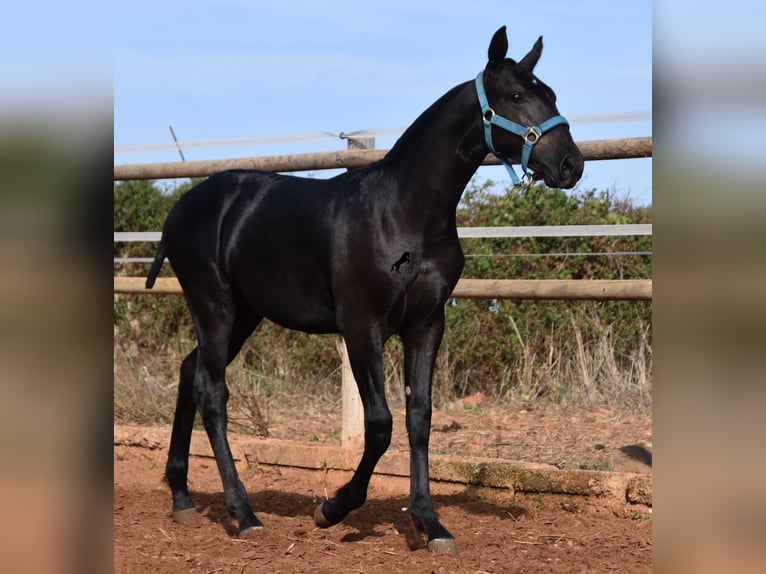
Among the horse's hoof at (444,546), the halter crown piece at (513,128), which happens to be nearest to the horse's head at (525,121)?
the halter crown piece at (513,128)

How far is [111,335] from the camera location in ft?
2.79

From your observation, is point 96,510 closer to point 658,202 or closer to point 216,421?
point 658,202

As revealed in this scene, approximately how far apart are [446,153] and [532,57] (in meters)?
0.56

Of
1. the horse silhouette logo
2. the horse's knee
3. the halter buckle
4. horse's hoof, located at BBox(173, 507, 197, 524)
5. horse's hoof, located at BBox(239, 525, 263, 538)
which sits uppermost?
the halter buckle

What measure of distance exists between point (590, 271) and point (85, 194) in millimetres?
7791

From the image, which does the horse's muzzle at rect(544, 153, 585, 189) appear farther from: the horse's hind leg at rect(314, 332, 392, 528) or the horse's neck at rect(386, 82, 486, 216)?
the horse's hind leg at rect(314, 332, 392, 528)

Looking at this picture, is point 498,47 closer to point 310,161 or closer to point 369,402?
point 369,402

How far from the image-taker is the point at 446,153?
13.0 ft

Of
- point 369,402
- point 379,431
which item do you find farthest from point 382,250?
point 379,431

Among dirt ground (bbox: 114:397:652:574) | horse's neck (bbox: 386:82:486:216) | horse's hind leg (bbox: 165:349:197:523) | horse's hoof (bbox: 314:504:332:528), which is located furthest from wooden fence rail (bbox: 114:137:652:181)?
horse's hoof (bbox: 314:504:332:528)

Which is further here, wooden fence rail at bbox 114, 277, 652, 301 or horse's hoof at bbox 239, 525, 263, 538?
wooden fence rail at bbox 114, 277, 652, 301

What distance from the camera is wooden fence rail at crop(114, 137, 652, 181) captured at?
4.66 metres

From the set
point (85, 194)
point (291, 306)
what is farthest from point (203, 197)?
point (85, 194)

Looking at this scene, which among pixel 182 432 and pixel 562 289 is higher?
pixel 562 289
